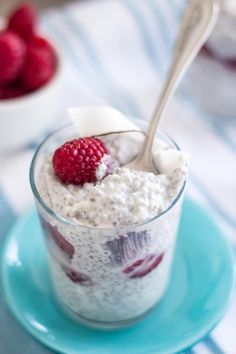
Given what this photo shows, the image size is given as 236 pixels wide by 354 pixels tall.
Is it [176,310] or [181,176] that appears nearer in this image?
[181,176]

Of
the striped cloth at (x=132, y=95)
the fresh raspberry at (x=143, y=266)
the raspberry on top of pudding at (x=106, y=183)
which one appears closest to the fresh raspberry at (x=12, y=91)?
the striped cloth at (x=132, y=95)

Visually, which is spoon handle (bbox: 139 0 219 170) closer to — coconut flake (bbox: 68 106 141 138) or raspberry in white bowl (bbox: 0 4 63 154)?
coconut flake (bbox: 68 106 141 138)

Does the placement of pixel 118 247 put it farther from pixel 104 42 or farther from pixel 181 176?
pixel 104 42

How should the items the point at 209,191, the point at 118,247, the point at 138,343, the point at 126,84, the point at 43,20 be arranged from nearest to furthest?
1. the point at 118,247
2. the point at 138,343
3. the point at 209,191
4. the point at 126,84
5. the point at 43,20

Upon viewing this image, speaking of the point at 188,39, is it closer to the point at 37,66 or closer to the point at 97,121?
the point at 97,121

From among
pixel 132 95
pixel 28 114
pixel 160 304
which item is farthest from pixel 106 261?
pixel 132 95

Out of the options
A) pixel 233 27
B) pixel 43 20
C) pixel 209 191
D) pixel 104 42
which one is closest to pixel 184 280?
pixel 209 191
